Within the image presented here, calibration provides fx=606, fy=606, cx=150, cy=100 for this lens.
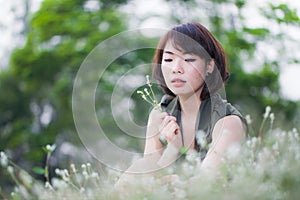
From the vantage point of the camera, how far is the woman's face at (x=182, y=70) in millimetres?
2824

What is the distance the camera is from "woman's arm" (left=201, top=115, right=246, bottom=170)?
2.62 m

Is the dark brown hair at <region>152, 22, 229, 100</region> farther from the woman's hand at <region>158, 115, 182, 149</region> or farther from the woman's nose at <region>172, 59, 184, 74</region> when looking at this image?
the woman's hand at <region>158, 115, 182, 149</region>

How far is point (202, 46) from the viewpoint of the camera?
293 cm

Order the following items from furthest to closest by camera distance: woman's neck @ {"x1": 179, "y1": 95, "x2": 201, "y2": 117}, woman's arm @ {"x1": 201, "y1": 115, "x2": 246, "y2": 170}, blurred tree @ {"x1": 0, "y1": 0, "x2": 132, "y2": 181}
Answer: blurred tree @ {"x1": 0, "y1": 0, "x2": 132, "y2": 181} < woman's neck @ {"x1": 179, "y1": 95, "x2": 201, "y2": 117} < woman's arm @ {"x1": 201, "y1": 115, "x2": 246, "y2": 170}

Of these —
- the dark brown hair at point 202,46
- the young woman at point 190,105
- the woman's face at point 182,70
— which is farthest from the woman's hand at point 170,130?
the dark brown hair at point 202,46

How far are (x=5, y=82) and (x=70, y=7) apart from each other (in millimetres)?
2373

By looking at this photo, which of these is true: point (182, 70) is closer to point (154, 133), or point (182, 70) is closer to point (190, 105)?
point (190, 105)

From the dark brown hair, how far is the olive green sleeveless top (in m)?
0.05

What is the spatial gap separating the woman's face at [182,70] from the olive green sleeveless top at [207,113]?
13 cm

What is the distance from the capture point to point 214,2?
1349 centimetres

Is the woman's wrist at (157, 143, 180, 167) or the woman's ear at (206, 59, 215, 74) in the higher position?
the woman's ear at (206, 59, 215, 74)

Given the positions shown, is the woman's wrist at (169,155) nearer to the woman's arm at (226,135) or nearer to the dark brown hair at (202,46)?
the woman's arm at (226,135)

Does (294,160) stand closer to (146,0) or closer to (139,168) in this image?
(139,168)

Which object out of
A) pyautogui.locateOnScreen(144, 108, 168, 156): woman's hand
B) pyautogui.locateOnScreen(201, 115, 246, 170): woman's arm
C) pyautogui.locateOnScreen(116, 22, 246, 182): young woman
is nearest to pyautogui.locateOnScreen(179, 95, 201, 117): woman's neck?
pyautogui.locateOnScreen(116, 22, 246, 182): young woman
